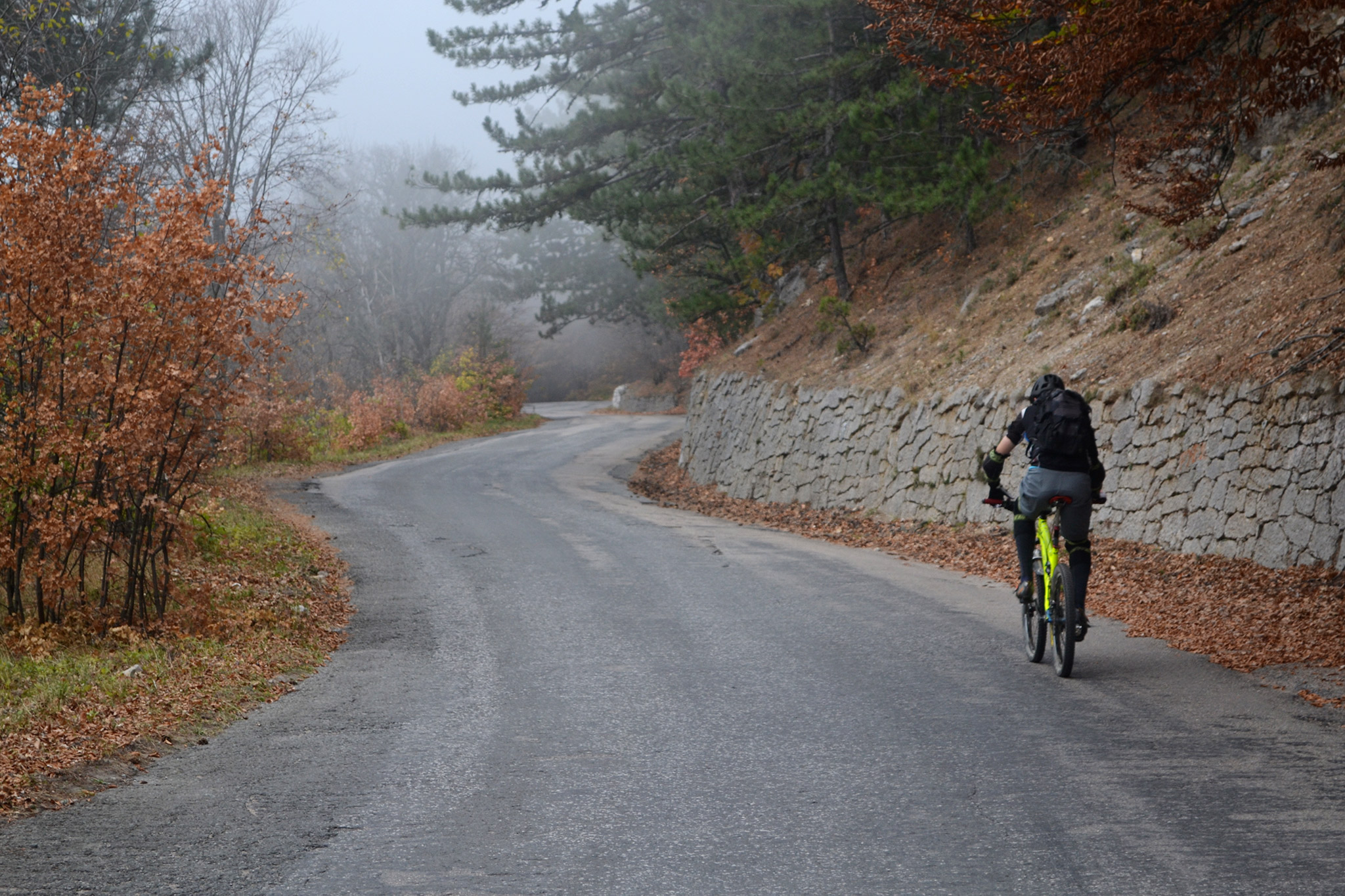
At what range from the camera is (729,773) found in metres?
4.97

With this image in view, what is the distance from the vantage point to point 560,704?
20.7 ft

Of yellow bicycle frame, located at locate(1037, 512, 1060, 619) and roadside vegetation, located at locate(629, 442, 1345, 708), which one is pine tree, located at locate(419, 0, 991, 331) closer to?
roadside vegetation, located at locate(629, 442, 1345, 708)

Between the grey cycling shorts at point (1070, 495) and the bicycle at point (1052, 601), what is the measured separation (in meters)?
0.04

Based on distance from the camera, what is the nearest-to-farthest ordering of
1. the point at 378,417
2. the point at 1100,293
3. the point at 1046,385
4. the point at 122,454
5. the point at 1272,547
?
the point at 1046,385 → the point at 122,454 → the point at 1272,547 → the point at 1100,293 → the point at 378,417

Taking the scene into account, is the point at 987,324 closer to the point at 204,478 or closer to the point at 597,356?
the point at 204,478

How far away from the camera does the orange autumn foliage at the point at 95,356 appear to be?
782cm

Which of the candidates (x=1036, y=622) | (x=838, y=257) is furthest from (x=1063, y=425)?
(x=838, y=257)

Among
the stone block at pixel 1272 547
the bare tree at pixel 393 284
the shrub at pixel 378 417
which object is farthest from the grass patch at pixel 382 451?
the stone block at pixel 1272 547

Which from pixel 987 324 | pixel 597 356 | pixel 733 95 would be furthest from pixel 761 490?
pixel 597 356

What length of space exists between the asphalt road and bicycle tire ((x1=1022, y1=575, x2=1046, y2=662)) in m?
0.12

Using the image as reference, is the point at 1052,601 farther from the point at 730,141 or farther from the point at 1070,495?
the point at 730,141

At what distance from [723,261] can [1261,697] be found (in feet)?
67.2

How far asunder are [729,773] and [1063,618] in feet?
9.27

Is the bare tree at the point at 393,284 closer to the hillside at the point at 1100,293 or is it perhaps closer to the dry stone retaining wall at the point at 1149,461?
the hillside at the point at 1100,293
